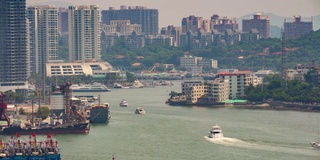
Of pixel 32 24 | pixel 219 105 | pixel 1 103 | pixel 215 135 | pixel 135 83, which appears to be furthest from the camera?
pixel 32 24

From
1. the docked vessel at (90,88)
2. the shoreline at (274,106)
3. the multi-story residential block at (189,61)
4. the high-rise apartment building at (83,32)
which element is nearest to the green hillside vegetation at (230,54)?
the multi-story residential block at (189,61)

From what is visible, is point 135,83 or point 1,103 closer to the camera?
point 1,103

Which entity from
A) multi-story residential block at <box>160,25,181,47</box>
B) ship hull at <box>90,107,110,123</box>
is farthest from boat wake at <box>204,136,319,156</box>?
multi-story residential block at <box>160,25,181,47</box>

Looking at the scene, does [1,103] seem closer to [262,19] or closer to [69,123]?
[69,123]

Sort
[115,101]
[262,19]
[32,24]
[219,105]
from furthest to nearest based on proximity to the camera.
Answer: [262,19] → [32,24] → [115,101] → [219,105]

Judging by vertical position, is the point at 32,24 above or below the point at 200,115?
above

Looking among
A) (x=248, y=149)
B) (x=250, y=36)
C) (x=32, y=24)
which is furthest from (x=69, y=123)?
(x=250, y=36)

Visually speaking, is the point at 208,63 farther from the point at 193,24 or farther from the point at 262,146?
the point at 262,146
